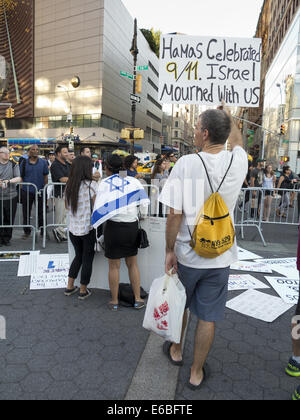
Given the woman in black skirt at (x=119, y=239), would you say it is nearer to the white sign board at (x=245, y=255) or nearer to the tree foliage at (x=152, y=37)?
the white sign board at (x=245, y=255)

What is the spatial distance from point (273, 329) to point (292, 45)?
33074 mm

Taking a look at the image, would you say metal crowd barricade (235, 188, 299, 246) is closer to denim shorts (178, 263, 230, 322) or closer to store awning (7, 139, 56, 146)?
denim shorts (178, 263, 230, 322)

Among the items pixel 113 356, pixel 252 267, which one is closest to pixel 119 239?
pixel 113 356

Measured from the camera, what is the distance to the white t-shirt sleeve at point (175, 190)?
2.32 metres

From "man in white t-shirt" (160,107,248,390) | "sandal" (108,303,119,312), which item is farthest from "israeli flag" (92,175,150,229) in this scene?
"man in white t-shirt" (160,107,248,390)

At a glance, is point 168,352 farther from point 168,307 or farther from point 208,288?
point 208,288

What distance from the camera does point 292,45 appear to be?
1176 inches

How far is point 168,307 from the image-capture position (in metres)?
2.49

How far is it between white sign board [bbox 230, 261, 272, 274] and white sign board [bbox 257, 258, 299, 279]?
0.15 m

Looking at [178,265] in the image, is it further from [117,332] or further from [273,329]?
[273,329]

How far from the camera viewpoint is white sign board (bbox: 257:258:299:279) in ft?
17.2

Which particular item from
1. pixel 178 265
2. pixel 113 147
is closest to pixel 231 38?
pixel 178 265

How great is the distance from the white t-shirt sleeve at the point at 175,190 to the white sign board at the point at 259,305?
2.15m

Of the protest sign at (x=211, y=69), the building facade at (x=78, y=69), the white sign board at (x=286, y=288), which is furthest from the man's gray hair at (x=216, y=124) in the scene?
the building facade at (x=78, y=69)
